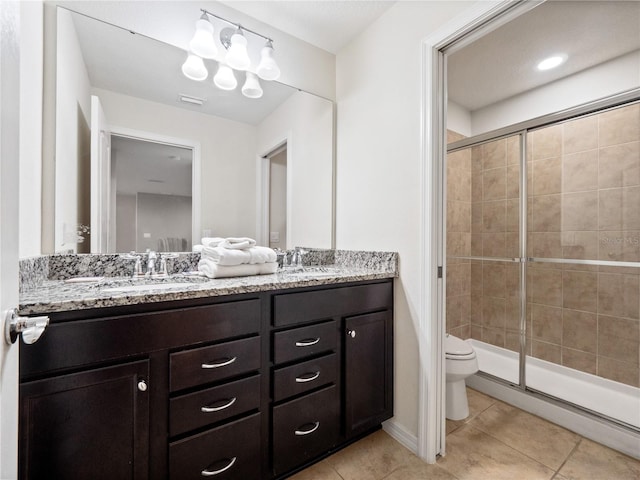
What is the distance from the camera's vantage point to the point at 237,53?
162cm

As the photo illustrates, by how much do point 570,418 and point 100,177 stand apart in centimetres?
276

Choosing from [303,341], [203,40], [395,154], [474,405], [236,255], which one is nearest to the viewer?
[303,341]

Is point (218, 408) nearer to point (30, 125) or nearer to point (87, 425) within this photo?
point (87, 425)

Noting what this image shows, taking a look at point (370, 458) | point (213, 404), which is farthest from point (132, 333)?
point (370, 458)

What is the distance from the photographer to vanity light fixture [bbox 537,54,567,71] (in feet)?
6.55

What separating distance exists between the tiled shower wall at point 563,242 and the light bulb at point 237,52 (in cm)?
193

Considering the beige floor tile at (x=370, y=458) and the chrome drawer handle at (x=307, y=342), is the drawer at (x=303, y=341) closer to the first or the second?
the chrome drawer handle at (x=307, y=342)

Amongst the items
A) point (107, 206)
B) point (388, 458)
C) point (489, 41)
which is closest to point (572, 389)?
point (388, 458)

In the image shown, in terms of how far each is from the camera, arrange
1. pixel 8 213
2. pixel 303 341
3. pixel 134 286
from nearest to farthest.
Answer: pixel 8 213
pixel 134 286
pixel 303 341

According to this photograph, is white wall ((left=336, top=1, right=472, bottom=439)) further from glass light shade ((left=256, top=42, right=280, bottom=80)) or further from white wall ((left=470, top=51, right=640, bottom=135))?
white wall ((left=470, top=51, right=640, bottom=135))

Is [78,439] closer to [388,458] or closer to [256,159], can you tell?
[388,458]

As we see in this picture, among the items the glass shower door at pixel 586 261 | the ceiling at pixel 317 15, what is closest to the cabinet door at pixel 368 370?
the glass shower door at pixel 586 261

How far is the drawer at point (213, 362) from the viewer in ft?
3.22

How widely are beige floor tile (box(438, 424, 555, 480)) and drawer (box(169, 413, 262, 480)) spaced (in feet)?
3.02
